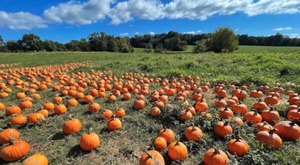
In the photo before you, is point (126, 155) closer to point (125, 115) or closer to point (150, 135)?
point (150, 135)

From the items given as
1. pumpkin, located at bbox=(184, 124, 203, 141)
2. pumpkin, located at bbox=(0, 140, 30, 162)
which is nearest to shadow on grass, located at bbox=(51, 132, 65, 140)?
pumpkin, located at bbox=(0, 140, 30, 162)

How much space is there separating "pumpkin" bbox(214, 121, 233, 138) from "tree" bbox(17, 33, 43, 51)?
78.9 m

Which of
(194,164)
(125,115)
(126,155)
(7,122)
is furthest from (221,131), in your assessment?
(7,122)

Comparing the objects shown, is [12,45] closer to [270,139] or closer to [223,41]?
[223,41]

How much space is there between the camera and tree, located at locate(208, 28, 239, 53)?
6838cm

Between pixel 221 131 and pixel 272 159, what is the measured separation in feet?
4.28

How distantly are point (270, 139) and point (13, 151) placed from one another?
4.89m

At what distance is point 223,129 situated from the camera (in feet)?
18.7

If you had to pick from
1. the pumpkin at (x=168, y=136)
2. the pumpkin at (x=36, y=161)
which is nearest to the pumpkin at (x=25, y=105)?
the pumpkin at (x=36, y=161)

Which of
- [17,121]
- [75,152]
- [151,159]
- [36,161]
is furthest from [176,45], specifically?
[36,161]

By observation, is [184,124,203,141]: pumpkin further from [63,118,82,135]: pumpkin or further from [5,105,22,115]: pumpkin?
[5,105,22,115]: pumpkin

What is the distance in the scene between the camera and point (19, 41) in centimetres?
8069

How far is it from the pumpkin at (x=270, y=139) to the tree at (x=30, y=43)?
79640 mm

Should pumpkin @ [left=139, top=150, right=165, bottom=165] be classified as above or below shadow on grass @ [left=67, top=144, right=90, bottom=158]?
above
